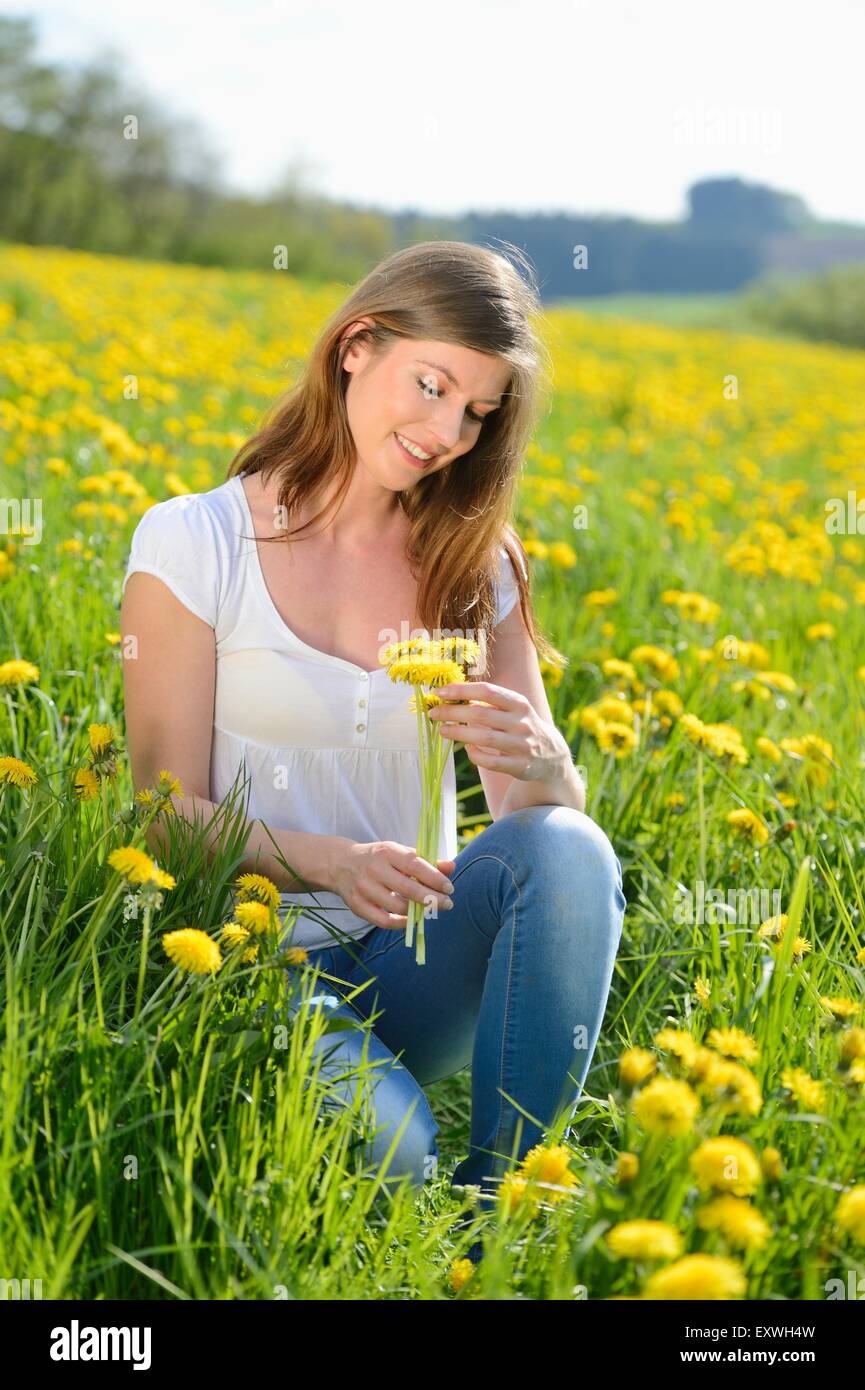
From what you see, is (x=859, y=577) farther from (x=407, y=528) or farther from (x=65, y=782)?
(x=65, y=782)

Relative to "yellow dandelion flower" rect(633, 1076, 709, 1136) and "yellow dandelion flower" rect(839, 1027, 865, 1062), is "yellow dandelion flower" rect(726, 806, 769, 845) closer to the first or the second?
"yellow dandelion flower" rect(839, 1027, 865, 1062)

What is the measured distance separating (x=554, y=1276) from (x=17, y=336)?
20.6ft

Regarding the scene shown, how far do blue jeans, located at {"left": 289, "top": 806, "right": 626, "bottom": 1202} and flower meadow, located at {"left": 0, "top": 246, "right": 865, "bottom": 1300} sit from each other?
84mm

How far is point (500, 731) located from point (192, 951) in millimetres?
587

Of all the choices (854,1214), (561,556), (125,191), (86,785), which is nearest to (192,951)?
(86,785)

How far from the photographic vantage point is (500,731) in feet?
5.99

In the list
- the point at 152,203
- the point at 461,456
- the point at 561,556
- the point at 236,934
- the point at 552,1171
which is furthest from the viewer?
the point at 152,203

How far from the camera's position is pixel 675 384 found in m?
10.4

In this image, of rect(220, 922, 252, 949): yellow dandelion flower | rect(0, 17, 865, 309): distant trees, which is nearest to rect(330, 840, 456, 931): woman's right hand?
rect(220, 922, 252, 949): yellow dandelion flower

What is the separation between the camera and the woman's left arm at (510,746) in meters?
1.76

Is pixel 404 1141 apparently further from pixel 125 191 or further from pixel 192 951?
pixel 125 191

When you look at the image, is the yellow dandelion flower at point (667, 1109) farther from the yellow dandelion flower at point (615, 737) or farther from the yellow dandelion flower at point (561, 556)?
the yellow dandelion flower at point (561, 556)

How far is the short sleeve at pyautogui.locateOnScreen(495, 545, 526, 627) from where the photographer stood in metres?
2.28
